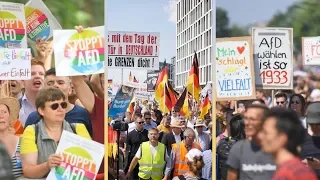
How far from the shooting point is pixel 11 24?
650 cm

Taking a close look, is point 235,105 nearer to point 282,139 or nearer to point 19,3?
point 282,139

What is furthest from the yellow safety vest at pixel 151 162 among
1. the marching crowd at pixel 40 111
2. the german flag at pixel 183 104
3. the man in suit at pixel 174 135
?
the marching crowd at pixel 40 111

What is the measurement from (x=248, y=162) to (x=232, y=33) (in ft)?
4.59

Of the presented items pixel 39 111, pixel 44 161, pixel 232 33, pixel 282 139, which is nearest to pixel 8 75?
pixel 39 111

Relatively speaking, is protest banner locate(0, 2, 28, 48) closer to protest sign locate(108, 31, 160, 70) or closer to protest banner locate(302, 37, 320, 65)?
protest sign locate(108, 31, 160, 70)

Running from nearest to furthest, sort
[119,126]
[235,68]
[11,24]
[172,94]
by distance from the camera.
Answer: [11,24], [235,68], [172,94], [119,126]

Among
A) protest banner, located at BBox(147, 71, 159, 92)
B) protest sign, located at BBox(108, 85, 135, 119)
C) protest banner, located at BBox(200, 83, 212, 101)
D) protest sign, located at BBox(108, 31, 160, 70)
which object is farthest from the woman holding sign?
protest sign, located at BBox(108, 85, 135, 119)

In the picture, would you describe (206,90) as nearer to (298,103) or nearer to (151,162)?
(298,103)

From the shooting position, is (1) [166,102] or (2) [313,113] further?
(1) [166,102]

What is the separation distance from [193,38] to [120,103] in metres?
2.62

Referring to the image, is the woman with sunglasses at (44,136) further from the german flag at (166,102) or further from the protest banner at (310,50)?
the german flag at (166,102)

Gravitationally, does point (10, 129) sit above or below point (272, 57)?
below

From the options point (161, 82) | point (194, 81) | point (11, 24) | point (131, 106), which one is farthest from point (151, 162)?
point (11, 24)

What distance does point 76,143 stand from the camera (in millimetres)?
6590
